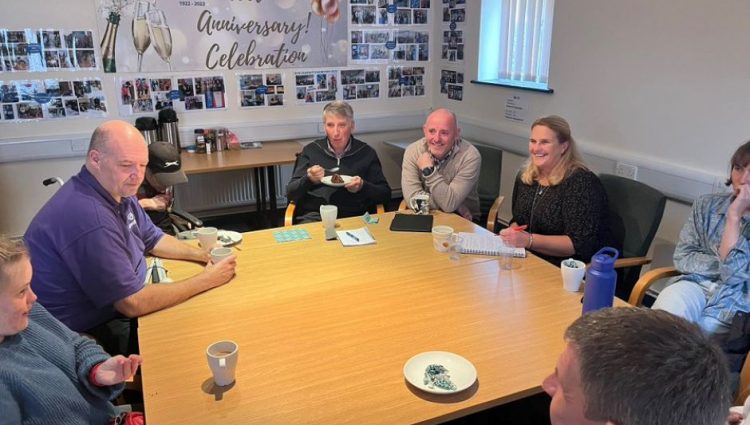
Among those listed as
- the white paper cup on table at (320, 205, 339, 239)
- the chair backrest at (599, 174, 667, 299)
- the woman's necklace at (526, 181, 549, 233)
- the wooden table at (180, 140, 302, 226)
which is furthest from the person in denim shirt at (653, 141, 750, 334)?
the wooden table at (180, 140, 302, 226)

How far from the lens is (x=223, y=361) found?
1412 mm

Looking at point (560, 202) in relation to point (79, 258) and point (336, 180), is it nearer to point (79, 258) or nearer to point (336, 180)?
point (336, 180)

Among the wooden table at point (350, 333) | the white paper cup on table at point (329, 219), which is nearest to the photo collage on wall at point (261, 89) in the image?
the white paper cup on table at point (329, 219)

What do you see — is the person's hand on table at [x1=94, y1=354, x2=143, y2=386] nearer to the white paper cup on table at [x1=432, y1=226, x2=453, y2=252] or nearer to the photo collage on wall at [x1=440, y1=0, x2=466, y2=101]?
the white paper cup on table at [x1=432, y1=226, x2=453, y2=252]

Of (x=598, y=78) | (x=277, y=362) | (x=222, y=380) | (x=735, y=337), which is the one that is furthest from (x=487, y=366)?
(x=598, y=78)

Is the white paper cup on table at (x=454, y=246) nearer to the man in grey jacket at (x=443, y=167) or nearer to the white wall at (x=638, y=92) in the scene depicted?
the man in grey jacket at (x=443, y=167)

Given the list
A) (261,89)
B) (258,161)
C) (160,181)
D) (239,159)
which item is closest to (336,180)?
(160,181)

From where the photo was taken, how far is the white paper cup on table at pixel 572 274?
1.94 meters

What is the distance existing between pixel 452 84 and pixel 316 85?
1.22 m

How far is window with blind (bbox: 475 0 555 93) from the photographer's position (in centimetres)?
403

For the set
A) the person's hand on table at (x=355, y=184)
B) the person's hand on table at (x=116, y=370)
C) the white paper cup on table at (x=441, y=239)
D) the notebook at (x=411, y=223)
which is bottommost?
the person's hand on table at (x=116, y=370)

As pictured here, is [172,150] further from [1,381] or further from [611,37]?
[611,37]

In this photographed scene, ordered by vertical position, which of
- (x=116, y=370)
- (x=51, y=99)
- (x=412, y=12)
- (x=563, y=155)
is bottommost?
(x=116, y=370)

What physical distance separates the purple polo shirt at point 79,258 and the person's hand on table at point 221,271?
24cm
